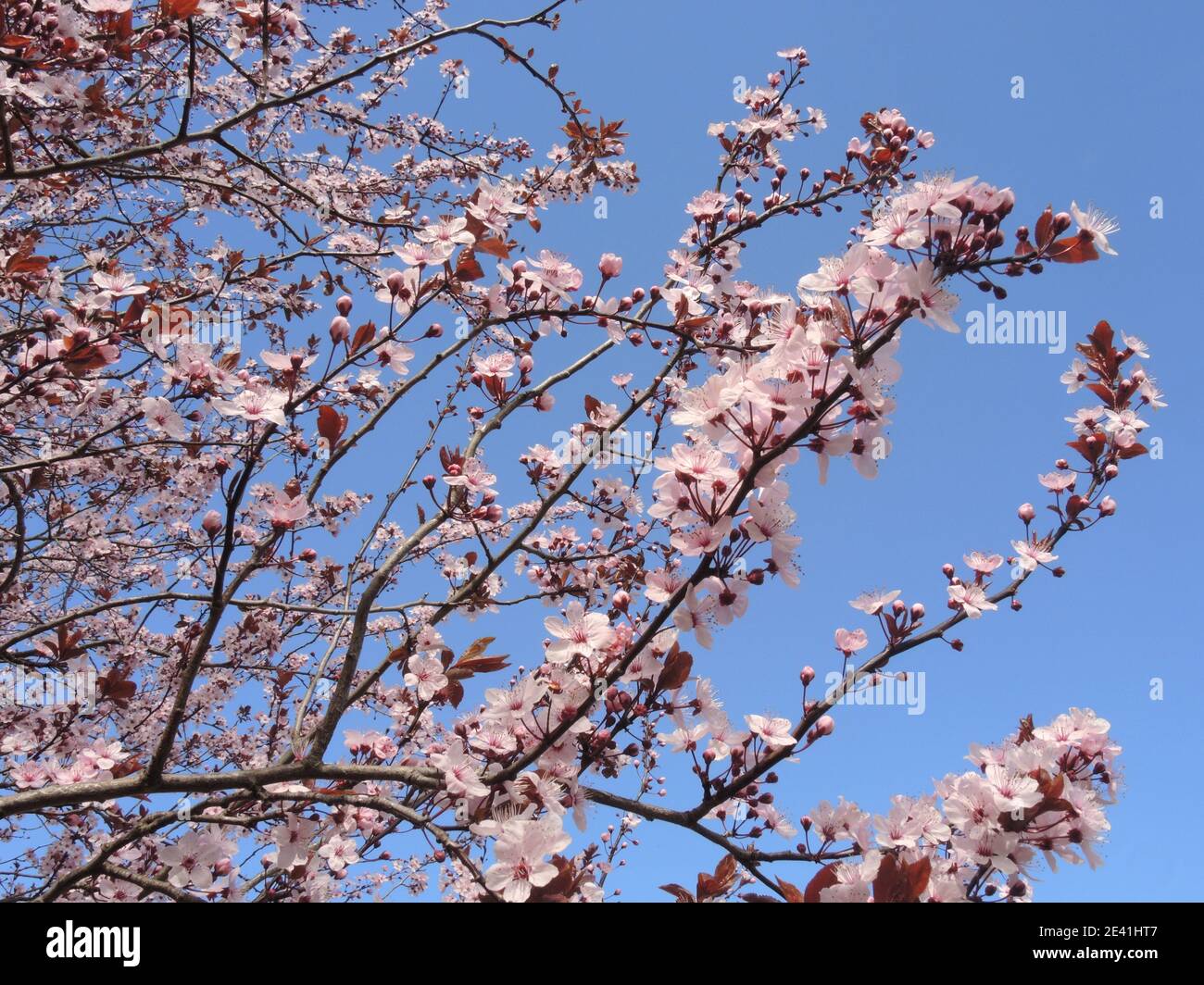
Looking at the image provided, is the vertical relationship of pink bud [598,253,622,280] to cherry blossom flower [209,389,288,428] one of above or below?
above

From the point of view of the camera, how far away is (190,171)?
4.18m

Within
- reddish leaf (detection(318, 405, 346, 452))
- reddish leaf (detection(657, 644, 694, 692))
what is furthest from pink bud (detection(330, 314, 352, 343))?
reddish leaf (detection(657, 644, 694, 692))

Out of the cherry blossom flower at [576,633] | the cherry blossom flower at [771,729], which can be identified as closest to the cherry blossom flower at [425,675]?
the cherry blossom flower at [576,633]

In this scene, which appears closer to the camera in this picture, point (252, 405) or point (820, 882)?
point (820, 882)

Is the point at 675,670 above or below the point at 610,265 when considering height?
below

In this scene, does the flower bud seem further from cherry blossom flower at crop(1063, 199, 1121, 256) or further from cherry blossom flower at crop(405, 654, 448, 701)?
cherry blossom flower at crop(1063, 199, 1121, 256)

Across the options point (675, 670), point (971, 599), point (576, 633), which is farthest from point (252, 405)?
point (971, 599)

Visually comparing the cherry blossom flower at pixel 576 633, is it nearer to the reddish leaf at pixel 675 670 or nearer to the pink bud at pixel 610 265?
the reddish leaf at pixel 675 670

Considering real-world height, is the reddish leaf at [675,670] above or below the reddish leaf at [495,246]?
below

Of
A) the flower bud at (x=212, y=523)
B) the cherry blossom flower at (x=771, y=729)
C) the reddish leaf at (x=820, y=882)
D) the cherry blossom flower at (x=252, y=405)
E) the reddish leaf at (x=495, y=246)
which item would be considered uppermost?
the reddish leaf at (x=495, y=246)

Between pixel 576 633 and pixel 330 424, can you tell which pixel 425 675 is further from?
pixel 330 424
